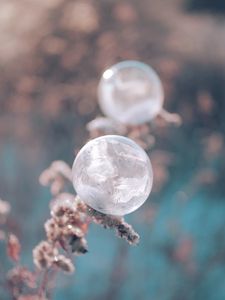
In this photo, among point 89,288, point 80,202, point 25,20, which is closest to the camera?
point 80,202

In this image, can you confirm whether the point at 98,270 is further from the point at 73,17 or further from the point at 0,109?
the point at 73,17

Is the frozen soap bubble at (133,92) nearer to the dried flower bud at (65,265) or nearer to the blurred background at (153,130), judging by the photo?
the dried flower bud at (65,265)

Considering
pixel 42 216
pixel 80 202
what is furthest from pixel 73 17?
pixel 80 202

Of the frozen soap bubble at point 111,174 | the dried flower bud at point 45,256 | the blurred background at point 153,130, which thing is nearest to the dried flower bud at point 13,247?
the dried flower bud at point 45,256

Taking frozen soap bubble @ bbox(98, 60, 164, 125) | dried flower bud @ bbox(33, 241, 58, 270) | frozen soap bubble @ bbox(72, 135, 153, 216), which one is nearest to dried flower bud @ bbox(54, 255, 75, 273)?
dried flower bud @ bbox(33, 241, 58, 270)

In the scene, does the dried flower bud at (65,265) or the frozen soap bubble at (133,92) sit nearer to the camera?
the dried flower bud at (65,265)

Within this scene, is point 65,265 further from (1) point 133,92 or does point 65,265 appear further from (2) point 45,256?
(1) point 133,92

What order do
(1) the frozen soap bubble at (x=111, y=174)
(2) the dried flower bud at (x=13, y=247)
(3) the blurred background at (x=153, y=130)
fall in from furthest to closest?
(3) the blurred background at (x=153, y=130) → (2) the dried flower bud at (x=13, y=247) → (1) the frozen soap bubble at (x=111, y=174)

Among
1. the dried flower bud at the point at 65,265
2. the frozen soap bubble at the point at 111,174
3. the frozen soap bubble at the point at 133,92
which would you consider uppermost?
the frozen soap bubble at the point at 133,92
